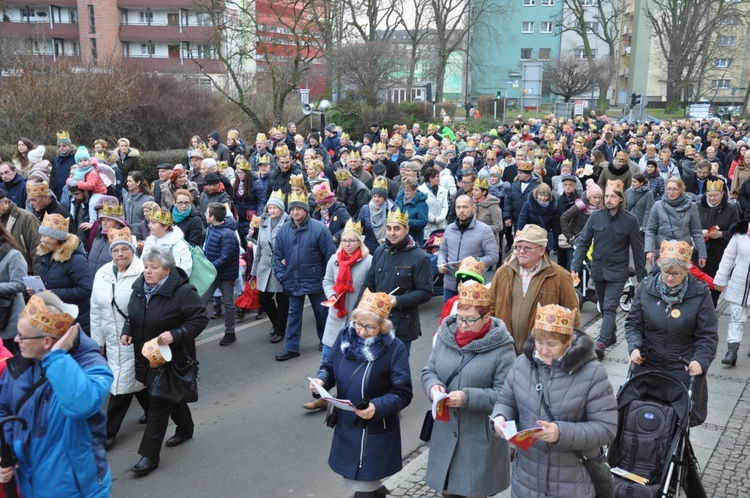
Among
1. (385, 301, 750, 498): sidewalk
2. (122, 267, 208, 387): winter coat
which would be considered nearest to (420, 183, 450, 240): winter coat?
(385, 301, 750, 498): sidewalk

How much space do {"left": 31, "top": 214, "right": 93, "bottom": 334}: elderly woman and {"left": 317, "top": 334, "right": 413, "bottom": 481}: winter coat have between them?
3.34 metres

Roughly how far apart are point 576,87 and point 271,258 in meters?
51.8

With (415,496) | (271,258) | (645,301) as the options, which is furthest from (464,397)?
(271,258)

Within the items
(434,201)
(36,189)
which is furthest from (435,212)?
(36,189)

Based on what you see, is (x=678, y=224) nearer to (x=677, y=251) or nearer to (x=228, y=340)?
(x=677, y=251)

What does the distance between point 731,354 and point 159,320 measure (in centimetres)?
635

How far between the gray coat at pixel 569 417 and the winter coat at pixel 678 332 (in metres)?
1.99

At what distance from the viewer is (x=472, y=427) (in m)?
4.95

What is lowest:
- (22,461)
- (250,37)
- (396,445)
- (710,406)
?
(710,406)

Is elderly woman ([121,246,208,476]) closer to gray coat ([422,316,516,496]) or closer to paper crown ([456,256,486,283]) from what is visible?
paper crown ([456,256,486,283])

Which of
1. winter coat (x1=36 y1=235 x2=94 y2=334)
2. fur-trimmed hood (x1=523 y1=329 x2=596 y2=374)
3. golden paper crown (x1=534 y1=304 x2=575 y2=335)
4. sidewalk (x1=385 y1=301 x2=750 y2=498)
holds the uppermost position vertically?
golden paper crown (x1=534 y1=304 x2=575 y2=335)

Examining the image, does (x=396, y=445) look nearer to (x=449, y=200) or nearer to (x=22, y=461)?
(x=22, y=461)

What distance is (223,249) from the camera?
32.1ft

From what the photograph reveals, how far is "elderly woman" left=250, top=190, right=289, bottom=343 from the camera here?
981 centimetres
